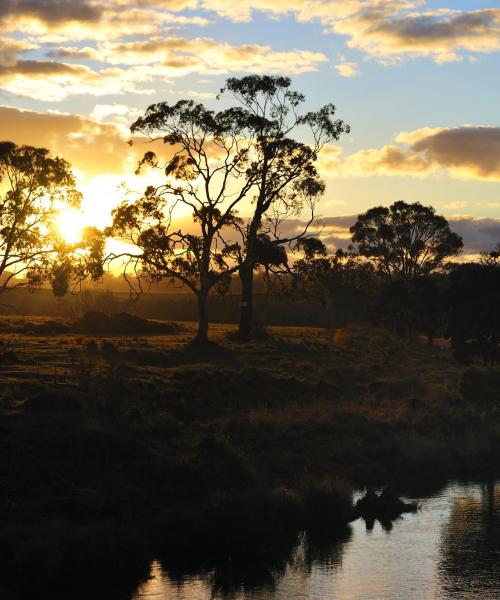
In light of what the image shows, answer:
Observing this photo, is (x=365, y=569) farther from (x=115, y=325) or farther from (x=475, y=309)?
(x=115, y=325)

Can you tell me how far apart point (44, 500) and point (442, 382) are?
32839 mm

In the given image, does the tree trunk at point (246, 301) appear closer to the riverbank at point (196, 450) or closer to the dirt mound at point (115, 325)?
the dirt mound at point (115, 325)

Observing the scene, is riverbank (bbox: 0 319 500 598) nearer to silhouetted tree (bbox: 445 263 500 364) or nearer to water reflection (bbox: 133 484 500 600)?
water reflection (bbox: 133 484 500 600)

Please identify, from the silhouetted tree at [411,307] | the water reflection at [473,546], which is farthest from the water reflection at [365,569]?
the silhouetted tree at [411,307]

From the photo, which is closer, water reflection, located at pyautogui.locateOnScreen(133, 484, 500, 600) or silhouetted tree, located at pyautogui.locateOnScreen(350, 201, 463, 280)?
water reflection, located at pyautogui.locateOnScreen(133, 484, 500, 600)

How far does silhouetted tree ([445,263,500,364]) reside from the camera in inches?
1822

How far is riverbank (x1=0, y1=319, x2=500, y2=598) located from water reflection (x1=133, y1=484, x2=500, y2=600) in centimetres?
50

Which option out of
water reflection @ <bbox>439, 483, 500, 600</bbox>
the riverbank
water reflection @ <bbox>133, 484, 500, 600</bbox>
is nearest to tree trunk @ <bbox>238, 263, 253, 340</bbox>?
the riverbank

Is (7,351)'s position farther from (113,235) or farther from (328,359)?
(328,359)

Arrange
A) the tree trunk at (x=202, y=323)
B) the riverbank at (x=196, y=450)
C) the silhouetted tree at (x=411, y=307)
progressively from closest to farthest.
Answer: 1. the riverbank at (x=196, y=450)
2. the tree trunk at (x=202, y=323)
3. the silhouetted tree at (x=411, y=307)

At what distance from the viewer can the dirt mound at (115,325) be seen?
234 ft

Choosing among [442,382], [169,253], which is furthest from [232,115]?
[442,382]

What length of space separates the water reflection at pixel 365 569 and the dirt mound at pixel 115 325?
48.2 metres

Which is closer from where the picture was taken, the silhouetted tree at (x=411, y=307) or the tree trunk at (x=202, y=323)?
the tree trunk at (x=202, y=323)
